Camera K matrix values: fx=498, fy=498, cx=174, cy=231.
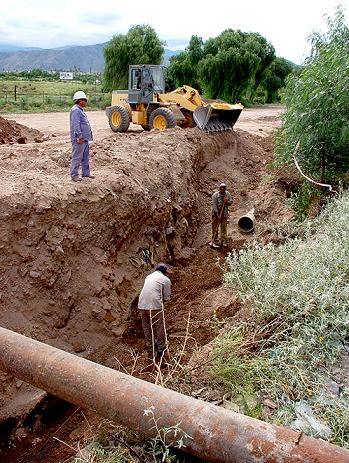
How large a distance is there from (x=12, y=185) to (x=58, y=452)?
4.25 m

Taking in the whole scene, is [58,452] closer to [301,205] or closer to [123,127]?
[301,205]

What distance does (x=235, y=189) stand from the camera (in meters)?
14.8

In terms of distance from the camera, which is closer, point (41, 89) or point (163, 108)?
point (163, 108)

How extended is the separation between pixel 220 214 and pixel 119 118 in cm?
845

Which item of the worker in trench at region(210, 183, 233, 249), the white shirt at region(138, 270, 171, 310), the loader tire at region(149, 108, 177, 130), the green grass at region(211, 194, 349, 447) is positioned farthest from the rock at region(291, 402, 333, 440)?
the loader tire at region(149, 108, 177, 130)

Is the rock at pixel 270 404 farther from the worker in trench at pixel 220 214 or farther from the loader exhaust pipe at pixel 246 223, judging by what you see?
the loader exhaust pipe at pixel 246 223

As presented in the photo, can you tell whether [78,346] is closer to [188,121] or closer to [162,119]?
[162,119]

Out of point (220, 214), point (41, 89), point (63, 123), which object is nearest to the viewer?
point (220, 214)

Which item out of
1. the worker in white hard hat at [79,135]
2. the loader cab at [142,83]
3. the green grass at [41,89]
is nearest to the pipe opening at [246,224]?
the worker in white hard hat at [79,135]

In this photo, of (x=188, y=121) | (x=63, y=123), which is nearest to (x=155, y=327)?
(x=188, y=121)

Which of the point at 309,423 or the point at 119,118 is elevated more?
the point at 119,118

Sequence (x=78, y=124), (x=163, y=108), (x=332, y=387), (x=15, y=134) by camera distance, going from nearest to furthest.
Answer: (x=332, y=387) < (x=78, y=124) < (x=15, y=134) < (x=163, y=108)

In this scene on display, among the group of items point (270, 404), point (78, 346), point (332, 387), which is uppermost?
point (332, 387)

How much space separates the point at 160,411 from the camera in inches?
165
